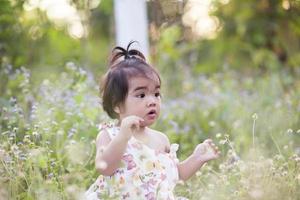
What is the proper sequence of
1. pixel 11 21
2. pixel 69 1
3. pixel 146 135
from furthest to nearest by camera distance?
pixel 69 1, pixel 11 21, pixel 146 135

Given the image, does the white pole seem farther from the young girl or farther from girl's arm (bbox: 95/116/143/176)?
girl's arm (bbox: 95/116/143/176)

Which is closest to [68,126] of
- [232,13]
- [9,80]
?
[9,80]

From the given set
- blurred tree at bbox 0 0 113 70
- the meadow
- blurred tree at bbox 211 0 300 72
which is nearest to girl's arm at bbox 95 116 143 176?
the meadow

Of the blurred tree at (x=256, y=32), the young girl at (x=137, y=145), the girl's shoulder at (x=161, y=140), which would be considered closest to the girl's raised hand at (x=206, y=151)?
the young girl at (x=137, y=145)

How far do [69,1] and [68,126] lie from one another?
5.37 feet

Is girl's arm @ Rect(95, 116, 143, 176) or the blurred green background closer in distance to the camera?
girl's arm @ Rect(95, 116, 143, 176)

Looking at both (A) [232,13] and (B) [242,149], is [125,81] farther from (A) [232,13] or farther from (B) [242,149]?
(A) [232,13]

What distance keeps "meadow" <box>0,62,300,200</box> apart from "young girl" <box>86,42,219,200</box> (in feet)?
0.40

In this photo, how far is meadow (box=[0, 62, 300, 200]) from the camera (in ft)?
9.02

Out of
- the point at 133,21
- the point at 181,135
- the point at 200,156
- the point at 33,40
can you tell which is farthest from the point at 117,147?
the point at 33,40

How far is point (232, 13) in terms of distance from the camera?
827 centimetres

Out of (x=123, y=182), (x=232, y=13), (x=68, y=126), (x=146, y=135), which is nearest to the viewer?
(x=123, y=182)

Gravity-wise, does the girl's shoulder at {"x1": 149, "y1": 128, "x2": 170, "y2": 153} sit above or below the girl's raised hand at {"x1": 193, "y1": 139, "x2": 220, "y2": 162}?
above

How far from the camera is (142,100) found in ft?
9.04
